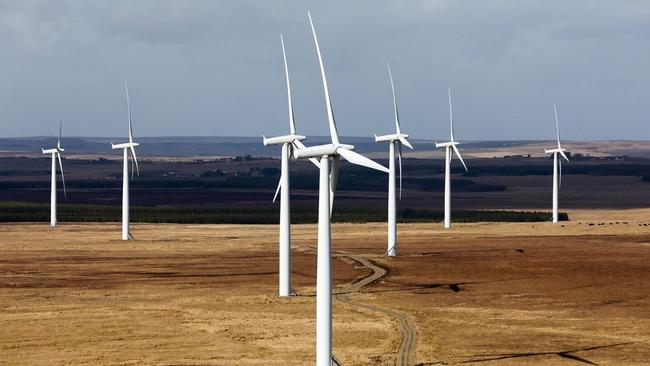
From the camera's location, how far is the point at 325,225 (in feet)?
119

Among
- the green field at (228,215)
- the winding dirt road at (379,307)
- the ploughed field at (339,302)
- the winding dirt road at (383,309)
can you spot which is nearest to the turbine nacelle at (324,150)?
the winding dirt road at (379,307)

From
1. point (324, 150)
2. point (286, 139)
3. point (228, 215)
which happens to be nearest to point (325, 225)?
point (324, 150)

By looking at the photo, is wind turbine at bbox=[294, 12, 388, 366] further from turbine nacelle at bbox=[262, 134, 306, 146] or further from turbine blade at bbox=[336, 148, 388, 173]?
turbine nacelle at bbox=[262, 134, 306, 146]

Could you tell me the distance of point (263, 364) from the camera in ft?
134

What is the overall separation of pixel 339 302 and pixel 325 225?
846 inches

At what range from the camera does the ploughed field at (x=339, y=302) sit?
4356 centimetres

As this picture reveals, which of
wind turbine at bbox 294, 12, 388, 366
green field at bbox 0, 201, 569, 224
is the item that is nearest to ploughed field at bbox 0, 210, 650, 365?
wind turbine at bbox 294, 12, 388, 366

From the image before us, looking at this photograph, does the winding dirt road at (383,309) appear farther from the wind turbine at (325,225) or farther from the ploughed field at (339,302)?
the wind turbine at (325,225)

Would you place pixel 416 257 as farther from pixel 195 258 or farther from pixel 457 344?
pixel 457 344

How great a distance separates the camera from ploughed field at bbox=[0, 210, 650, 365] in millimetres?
43562

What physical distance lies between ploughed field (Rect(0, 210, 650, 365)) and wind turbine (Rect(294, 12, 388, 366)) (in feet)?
19.0

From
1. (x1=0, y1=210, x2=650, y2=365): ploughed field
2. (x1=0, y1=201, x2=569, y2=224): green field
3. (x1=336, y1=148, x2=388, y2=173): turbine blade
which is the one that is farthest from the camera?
(x1=0, y1=201, x2=569, y2=224): green field

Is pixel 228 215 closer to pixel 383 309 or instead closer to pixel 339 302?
pixel 339 302

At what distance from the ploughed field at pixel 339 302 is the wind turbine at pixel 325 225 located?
5804mm
